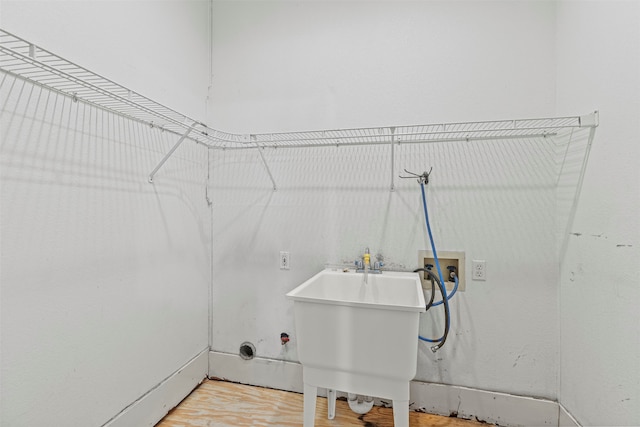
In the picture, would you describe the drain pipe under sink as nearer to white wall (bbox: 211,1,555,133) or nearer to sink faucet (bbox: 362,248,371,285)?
sink faucet (bbox: 362,248,371,285)

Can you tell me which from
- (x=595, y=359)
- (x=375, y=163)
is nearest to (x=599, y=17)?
(x=375, y=163)

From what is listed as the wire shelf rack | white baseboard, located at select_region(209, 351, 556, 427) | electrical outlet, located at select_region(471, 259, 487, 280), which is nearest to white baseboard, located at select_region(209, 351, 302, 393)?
white baseboard, located at select_region(209, 351, 556, 427)

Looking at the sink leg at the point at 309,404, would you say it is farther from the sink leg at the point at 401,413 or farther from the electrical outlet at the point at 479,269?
the electrical outlet at the point at 479,269

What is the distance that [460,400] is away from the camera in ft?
5.53

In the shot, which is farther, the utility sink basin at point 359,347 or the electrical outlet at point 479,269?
the electrical outlet at point 479,269

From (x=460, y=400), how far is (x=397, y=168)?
4.33 ft

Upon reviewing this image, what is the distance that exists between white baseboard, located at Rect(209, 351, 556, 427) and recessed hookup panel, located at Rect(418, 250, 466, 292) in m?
0.56

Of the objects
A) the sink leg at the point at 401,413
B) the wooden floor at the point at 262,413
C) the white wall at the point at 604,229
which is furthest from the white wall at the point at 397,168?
the sink leg at the point at 401,413

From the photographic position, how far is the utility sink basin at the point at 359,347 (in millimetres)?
1210

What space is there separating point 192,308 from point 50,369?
817 millimetres

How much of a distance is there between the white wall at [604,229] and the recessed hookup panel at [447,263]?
1.52 feet

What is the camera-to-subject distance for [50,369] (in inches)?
Answer: 44.3

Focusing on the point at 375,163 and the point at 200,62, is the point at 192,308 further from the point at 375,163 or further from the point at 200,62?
the point at 200,62

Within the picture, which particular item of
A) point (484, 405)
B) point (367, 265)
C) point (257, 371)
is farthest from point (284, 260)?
point (484, 405)
